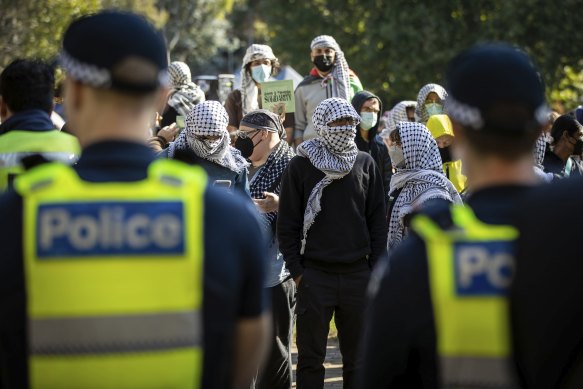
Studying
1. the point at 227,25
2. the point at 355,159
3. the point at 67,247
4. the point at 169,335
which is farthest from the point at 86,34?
the point at 227,25

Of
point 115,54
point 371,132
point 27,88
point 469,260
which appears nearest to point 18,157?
point 27,88

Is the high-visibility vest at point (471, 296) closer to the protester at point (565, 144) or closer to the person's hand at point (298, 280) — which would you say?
the person's hand at point (298, 280)

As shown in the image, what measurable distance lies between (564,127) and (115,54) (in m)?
7.85

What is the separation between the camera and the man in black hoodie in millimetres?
11922

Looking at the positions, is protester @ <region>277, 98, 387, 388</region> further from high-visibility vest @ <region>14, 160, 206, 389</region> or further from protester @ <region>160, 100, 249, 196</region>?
high-visibility vest @ <region>14, 160, 206, 389</region>

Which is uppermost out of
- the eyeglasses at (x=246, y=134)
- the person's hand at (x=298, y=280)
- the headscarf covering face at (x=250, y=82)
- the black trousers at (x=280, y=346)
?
the headscarf covering face at (x=250, y=82)

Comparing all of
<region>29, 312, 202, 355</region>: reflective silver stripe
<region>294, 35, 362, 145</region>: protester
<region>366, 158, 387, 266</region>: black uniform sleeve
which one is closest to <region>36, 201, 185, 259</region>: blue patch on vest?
<region>29, 312, 202, 355</region>: reflective silver stripe

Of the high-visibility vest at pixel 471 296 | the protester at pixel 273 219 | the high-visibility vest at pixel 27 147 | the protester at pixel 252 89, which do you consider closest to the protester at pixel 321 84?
the protester at pixel 252 89

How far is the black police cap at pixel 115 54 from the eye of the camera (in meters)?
3.20

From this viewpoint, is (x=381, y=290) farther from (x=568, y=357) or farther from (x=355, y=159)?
(x=355, y=159)

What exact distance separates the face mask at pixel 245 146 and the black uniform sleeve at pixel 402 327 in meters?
5.47

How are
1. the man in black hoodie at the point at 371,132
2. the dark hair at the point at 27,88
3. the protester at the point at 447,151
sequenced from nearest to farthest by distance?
the dark hair at the point at 27,88, the protester at the point at 447,151, the man in black hoodie at the point at 371,132

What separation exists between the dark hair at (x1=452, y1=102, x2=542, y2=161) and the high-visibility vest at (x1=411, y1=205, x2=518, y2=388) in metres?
0.21

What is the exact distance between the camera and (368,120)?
11836mm
